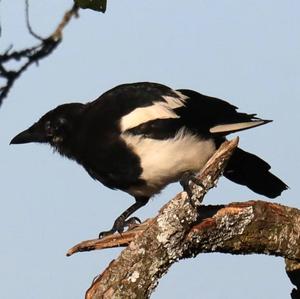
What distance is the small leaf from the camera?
2.62m

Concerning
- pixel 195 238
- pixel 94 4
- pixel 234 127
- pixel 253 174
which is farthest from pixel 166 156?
pixel 94 4

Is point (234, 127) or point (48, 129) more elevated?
point (48, 129)

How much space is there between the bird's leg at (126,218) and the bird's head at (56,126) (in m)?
0.62

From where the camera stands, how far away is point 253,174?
5.54m

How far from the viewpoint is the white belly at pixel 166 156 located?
500 centimetres

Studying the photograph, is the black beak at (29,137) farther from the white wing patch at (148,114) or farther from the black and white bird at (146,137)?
the white wing patch at (148,114)

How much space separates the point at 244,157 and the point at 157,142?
2.42 ft

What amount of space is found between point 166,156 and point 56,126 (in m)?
0.90

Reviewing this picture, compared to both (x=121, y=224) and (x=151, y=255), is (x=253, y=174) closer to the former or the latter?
(x=121, y=224)

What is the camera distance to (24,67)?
119 inches

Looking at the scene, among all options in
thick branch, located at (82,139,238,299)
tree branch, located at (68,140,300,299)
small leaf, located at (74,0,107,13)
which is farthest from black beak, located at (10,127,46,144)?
small leaf, located at (74,0,107,13)

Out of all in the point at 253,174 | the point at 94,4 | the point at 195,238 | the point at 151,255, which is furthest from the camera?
the point at 253,174

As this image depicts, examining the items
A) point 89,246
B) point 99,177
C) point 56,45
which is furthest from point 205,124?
point 56,45

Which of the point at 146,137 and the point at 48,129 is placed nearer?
the point at 146,137
